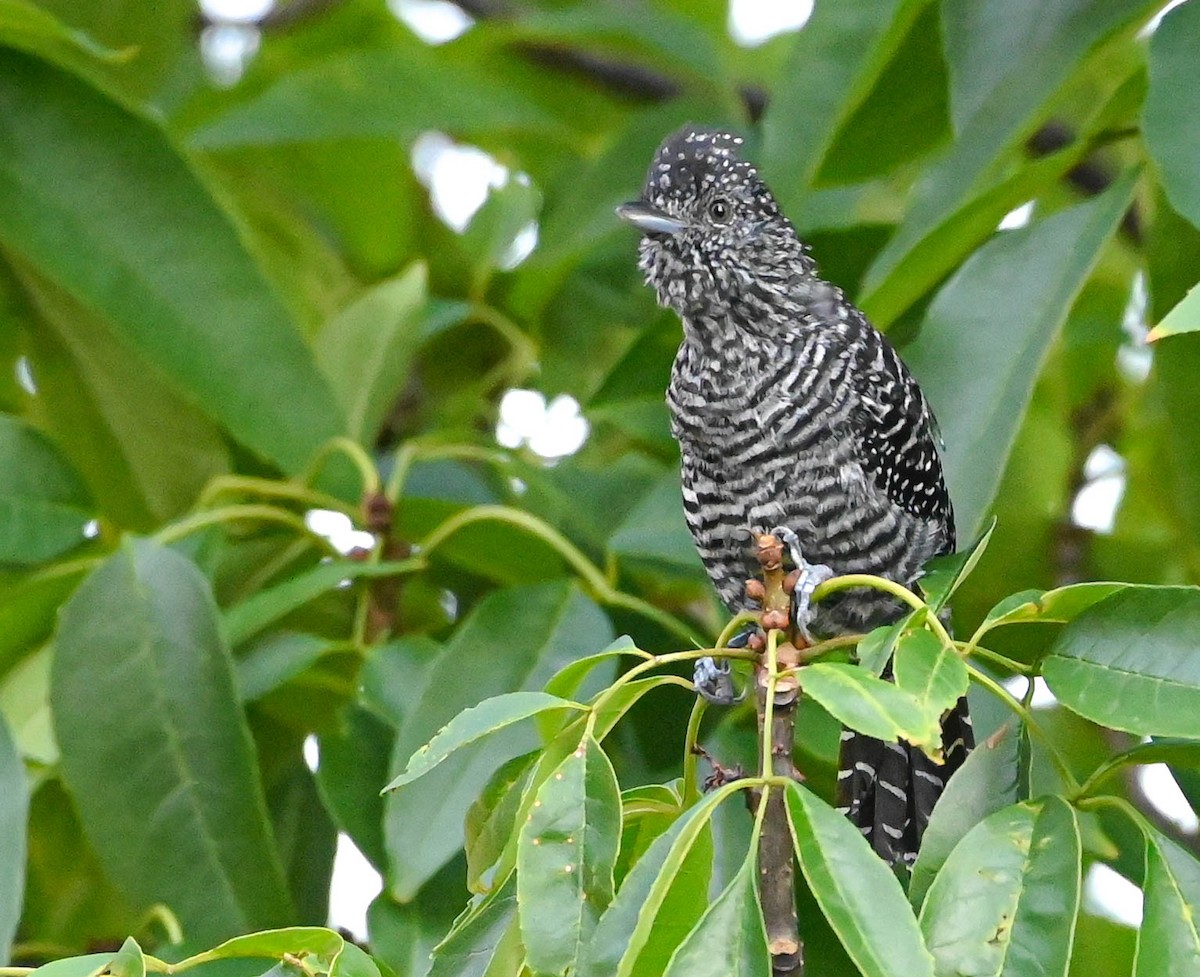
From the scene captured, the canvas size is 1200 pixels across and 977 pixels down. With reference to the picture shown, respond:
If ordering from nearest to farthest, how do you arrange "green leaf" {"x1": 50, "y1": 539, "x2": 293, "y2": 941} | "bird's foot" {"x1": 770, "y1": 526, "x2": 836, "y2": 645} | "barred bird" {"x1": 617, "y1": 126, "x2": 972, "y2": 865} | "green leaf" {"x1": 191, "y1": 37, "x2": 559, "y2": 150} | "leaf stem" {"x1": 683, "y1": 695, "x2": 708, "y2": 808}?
"leaf stem" {"x1": 683, "y1": 695, "x2": 708, "y2": 808} < "bird's foot" {"x1": 770, "y1": 526, "x2": 836, "y2": 645} < "green leaf" {"x1": 50, "y1": 539, "x2": 293, "y2": 941} < "barred bird" {"x1": 617, "y1": 126, "x2": 972, "y2": 865} < "green leaf" {"x1": 191, "y1": 37, "x2": 559, "y2": 150}

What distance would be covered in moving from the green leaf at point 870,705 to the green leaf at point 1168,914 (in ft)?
0.78

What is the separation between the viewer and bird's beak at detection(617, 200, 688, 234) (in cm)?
263

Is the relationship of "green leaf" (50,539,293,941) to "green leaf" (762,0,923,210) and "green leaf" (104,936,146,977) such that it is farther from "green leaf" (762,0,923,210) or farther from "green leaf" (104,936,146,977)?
"green leaf" (762,0,923,210)

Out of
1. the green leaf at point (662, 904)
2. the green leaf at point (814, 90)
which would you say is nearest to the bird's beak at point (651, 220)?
the green leaf at point (814, 90)

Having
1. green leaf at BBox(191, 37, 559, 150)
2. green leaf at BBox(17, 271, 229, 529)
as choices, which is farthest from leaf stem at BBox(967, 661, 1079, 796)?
green leaf at BBox(191, 37, 559, 150)

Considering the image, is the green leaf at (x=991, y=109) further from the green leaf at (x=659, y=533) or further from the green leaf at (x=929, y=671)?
the green leaf at (x=929, y=671)

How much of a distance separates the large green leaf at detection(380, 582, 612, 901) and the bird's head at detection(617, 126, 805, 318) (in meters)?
0.48

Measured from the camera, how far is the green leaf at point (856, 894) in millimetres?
1381

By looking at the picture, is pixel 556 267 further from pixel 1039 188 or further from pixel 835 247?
pixel 1039 188

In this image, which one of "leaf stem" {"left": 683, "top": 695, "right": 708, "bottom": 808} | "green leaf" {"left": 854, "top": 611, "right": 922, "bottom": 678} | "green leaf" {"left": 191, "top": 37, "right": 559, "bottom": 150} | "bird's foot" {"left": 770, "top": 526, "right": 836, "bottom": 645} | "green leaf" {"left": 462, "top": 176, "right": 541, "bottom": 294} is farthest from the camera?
"green leaf" {"left": 462, "top": 176, "right": 541, "bottom": 294}

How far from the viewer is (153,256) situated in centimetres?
286

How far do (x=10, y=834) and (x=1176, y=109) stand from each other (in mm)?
1669

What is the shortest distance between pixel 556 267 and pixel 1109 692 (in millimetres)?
2035

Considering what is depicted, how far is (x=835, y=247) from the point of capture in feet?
10.0
